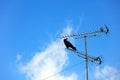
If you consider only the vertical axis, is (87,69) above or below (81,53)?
below

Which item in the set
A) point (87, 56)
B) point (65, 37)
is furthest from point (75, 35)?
point (87, 56)

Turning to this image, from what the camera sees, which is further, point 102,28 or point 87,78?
point 102,28

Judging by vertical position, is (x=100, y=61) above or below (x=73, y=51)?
below

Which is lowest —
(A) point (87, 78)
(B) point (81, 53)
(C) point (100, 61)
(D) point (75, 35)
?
(A) point (87, 78)

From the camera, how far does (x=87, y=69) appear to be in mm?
21375

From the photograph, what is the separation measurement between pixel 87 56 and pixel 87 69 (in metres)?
1.60

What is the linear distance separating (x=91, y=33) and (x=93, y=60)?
9.14 feet

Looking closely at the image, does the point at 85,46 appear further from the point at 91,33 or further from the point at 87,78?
the point at 87,78

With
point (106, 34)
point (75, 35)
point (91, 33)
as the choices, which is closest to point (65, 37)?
point (75, 35)

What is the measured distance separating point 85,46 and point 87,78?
12.4 feet

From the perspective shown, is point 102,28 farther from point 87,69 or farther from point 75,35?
point 87,69

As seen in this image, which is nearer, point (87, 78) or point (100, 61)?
point (87, 78)

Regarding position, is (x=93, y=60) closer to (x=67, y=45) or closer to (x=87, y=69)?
(x=87, y=69)

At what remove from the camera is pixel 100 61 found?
73.8 ft
